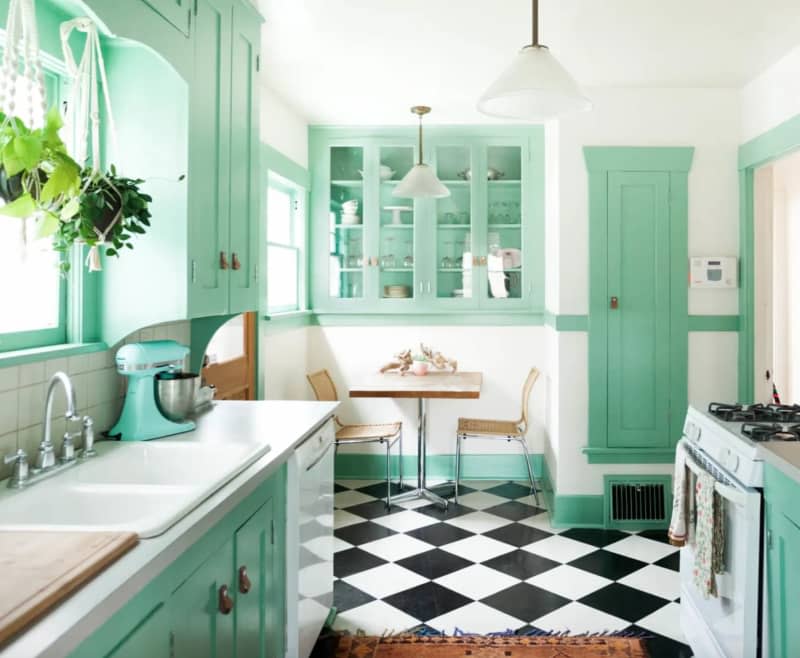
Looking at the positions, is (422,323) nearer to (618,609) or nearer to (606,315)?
(606,315)

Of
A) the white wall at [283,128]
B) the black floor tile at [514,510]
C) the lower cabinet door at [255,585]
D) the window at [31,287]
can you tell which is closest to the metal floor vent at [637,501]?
the black floor tile at [514,510]

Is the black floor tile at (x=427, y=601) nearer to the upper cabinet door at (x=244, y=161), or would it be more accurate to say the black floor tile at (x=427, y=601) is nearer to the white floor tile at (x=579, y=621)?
the white floor tile at (x=579, y=621)

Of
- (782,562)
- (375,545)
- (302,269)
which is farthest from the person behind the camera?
(302,269)

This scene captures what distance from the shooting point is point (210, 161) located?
7.68ft

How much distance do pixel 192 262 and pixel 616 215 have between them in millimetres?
2624

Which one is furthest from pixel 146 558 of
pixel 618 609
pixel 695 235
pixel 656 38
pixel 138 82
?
pixel 695 235

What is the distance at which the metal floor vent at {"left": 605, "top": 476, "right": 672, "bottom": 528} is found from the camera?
395 cm

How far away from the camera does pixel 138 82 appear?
2158mm

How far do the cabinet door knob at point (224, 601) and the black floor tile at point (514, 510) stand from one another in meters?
2.70

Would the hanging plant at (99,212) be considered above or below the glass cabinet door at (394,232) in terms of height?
below

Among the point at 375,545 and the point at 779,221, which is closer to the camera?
the point at 375,545

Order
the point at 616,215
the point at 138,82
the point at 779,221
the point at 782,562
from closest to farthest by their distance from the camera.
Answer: the point at 782,562, the point at 138,82, the point at 616,215, the point at 779,221

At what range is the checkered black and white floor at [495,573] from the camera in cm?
284

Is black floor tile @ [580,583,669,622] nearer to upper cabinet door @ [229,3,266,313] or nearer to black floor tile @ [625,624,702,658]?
black floor tile @ [625,624,702,658]
